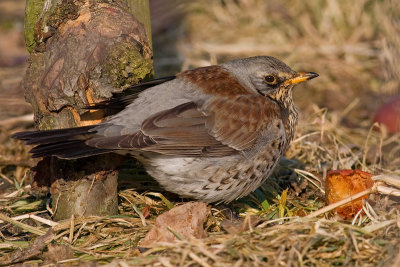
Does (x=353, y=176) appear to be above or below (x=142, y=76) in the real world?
below

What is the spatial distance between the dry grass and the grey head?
0.84 meters

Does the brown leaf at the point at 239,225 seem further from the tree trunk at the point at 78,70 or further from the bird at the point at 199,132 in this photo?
the tree trunk at the point at 78,70

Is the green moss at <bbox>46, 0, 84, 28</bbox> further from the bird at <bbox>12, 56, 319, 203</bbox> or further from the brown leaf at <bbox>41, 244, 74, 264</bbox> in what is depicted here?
the brown leaf at <bbox>41, 244, 74, 264</bbox>

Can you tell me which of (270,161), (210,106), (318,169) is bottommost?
(318,169)

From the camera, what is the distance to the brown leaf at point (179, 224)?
4230 mm

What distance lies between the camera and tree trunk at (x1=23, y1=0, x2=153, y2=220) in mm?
4371

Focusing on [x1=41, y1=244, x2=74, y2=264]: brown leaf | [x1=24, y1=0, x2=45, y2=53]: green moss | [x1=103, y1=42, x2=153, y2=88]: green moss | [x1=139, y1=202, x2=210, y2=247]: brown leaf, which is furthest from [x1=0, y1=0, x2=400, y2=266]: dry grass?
[x1=24, y1=0, x2=45, y2=53]: green moss

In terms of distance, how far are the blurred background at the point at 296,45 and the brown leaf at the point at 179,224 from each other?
2.91 m

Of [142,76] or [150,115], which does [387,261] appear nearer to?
[150,115]

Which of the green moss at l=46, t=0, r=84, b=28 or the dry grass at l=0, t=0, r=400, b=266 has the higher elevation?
the green moss at l=46, t=0, r=84, b=28

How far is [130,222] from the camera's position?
183 inches

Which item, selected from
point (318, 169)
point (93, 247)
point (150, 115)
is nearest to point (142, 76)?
point (150, 115)

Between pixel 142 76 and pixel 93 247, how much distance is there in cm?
141

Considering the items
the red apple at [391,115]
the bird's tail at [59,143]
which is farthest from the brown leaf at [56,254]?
the red apple at [391,115]
